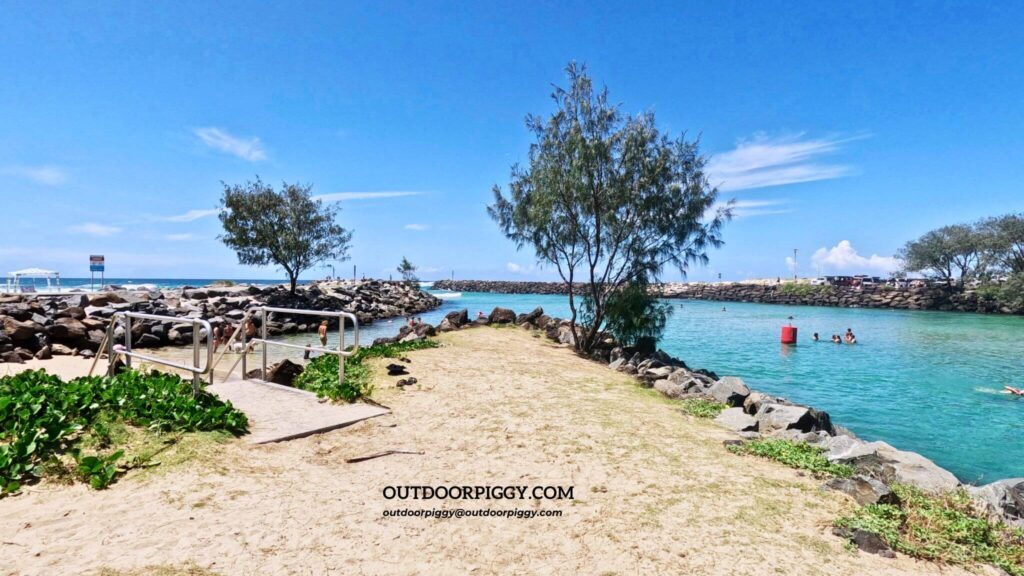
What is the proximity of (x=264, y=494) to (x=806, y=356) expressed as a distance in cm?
2346

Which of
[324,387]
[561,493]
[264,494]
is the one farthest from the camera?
[324,387]

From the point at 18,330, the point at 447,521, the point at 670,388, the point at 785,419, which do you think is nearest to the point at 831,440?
the point at 785,419

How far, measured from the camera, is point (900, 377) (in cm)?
1739

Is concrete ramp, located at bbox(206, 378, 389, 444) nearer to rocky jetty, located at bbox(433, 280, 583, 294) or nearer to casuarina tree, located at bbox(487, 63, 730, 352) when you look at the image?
casuarina tree, located at bbox(487, 63, 730, 352)

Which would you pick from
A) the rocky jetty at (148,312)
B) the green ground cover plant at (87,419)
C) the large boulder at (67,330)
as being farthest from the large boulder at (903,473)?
the large boulder at (67,330)

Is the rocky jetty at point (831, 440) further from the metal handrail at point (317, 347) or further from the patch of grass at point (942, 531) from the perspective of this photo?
the metal handrail at point (317, 347)

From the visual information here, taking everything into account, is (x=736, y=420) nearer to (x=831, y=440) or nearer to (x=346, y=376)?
(x=831, y=440)

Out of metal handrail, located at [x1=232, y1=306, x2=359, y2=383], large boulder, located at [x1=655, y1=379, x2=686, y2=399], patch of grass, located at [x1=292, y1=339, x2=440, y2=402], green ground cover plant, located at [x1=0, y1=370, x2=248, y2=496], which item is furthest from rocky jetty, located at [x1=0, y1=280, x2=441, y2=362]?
large boulder, located at [x1=655, y1=379, x2=686, y2=399]

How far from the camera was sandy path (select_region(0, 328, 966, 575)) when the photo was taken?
11.3 feet

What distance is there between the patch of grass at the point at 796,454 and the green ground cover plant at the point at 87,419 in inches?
246

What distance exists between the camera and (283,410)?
22.8 ft

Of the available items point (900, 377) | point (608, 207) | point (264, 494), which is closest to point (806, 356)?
point (900, 377)

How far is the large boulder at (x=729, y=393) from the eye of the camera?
10039 mm

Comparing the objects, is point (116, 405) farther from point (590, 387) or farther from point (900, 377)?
point (900, 377)
